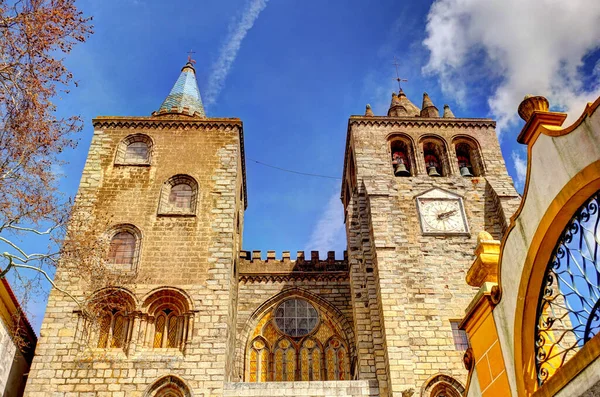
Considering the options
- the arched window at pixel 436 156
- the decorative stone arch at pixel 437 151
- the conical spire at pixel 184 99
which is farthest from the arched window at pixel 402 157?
the conical spire at pixel 184 99

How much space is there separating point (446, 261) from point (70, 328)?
10406 mm

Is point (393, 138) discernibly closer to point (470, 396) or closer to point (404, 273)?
point (404, 273)

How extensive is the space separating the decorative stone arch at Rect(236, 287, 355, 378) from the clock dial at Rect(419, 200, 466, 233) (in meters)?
4.11

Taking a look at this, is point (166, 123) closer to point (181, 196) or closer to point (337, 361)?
point (181, 196)

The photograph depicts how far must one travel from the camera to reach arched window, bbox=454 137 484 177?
18.5 meters

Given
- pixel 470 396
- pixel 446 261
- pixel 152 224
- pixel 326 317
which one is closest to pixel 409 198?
pixel 446 261

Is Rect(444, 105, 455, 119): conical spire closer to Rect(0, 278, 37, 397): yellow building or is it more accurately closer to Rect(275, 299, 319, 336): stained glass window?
Rect(275, 299, 319, 336): stained glass window

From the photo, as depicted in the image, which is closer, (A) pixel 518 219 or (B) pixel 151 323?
(A) pixel 518 219

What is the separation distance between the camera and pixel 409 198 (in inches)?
663

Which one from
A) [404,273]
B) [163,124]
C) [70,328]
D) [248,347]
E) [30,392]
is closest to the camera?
[30,392]

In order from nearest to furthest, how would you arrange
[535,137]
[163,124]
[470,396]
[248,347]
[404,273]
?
[535,137]
[470,396]
[404,273]
[248,347]
[163,124]

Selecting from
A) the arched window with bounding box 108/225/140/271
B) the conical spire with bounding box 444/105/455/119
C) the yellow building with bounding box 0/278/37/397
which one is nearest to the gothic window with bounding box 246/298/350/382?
the arched window with bounding box 108/225/140/271

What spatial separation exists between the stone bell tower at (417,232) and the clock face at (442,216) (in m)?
0.03

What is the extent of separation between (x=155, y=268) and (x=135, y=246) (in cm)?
105
